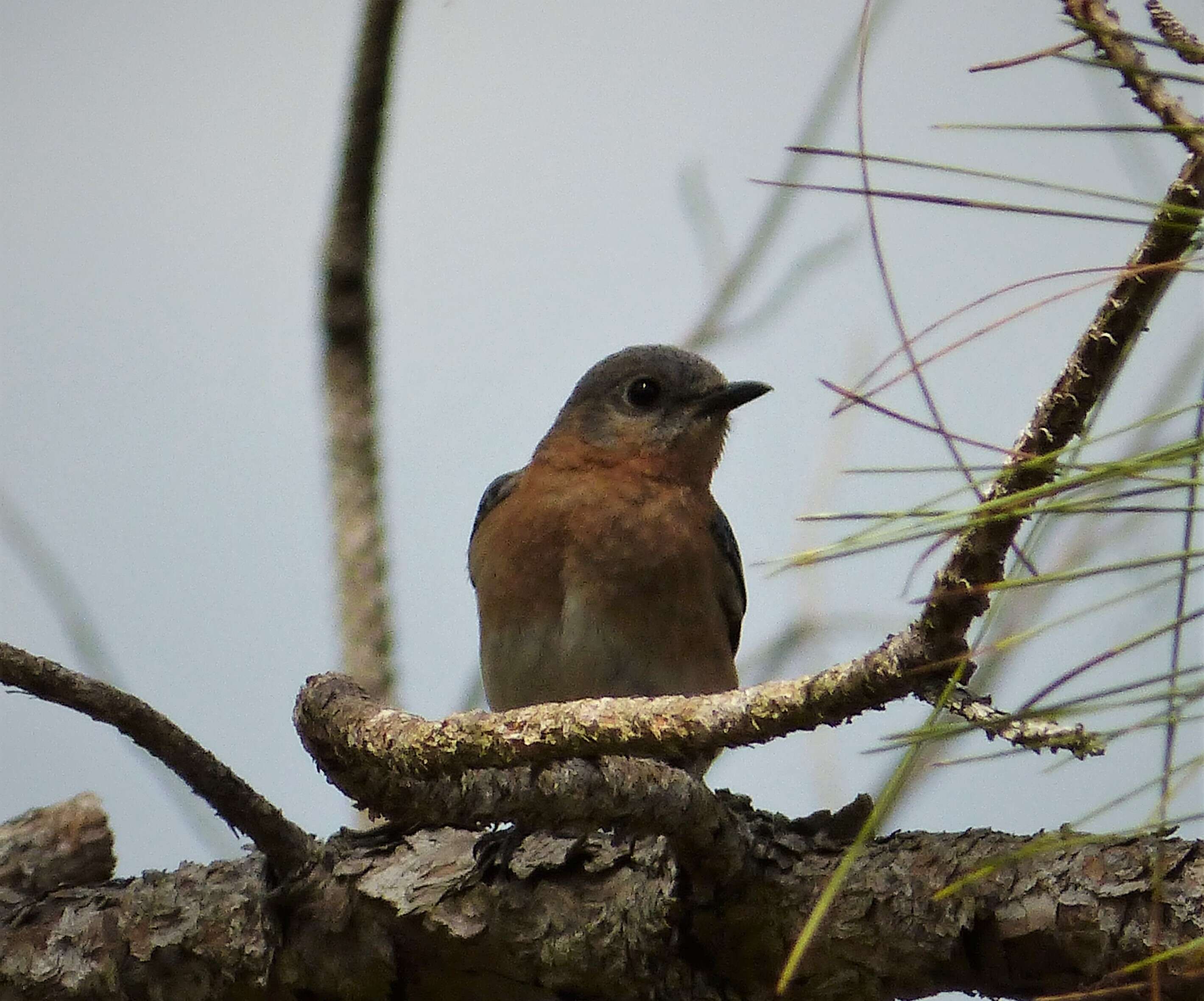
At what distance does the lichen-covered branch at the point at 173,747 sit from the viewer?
10.6ft

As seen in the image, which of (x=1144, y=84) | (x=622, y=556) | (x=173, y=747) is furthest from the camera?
(x=622, y=556)

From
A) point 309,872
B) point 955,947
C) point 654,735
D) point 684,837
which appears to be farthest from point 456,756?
point 955,947

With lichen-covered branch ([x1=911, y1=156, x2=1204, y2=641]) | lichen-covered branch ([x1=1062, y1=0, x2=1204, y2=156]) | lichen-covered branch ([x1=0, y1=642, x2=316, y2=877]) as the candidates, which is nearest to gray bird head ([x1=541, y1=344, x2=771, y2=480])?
lichen-covered branch ([x1=0, y1=642, x2=316, y2=877])

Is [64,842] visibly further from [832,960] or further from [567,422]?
[567,422]

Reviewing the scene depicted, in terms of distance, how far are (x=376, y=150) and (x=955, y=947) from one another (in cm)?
372

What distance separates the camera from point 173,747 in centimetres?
337

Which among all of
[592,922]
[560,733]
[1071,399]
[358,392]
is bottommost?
[592,922]

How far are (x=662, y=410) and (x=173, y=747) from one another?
3.64 meters

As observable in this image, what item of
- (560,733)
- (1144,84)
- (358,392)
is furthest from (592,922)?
(358,392)

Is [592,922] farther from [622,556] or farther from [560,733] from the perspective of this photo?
[622,556]

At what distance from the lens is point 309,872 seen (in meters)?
3.70

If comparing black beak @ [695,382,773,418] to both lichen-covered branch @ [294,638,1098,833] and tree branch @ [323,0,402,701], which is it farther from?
lichen-covered branch @ [294,638,1098,833]

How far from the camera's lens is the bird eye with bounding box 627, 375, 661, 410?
21.9 ft

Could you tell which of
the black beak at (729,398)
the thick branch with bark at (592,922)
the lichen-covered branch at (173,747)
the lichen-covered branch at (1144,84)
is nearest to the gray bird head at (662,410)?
the black beak at (729,398)
